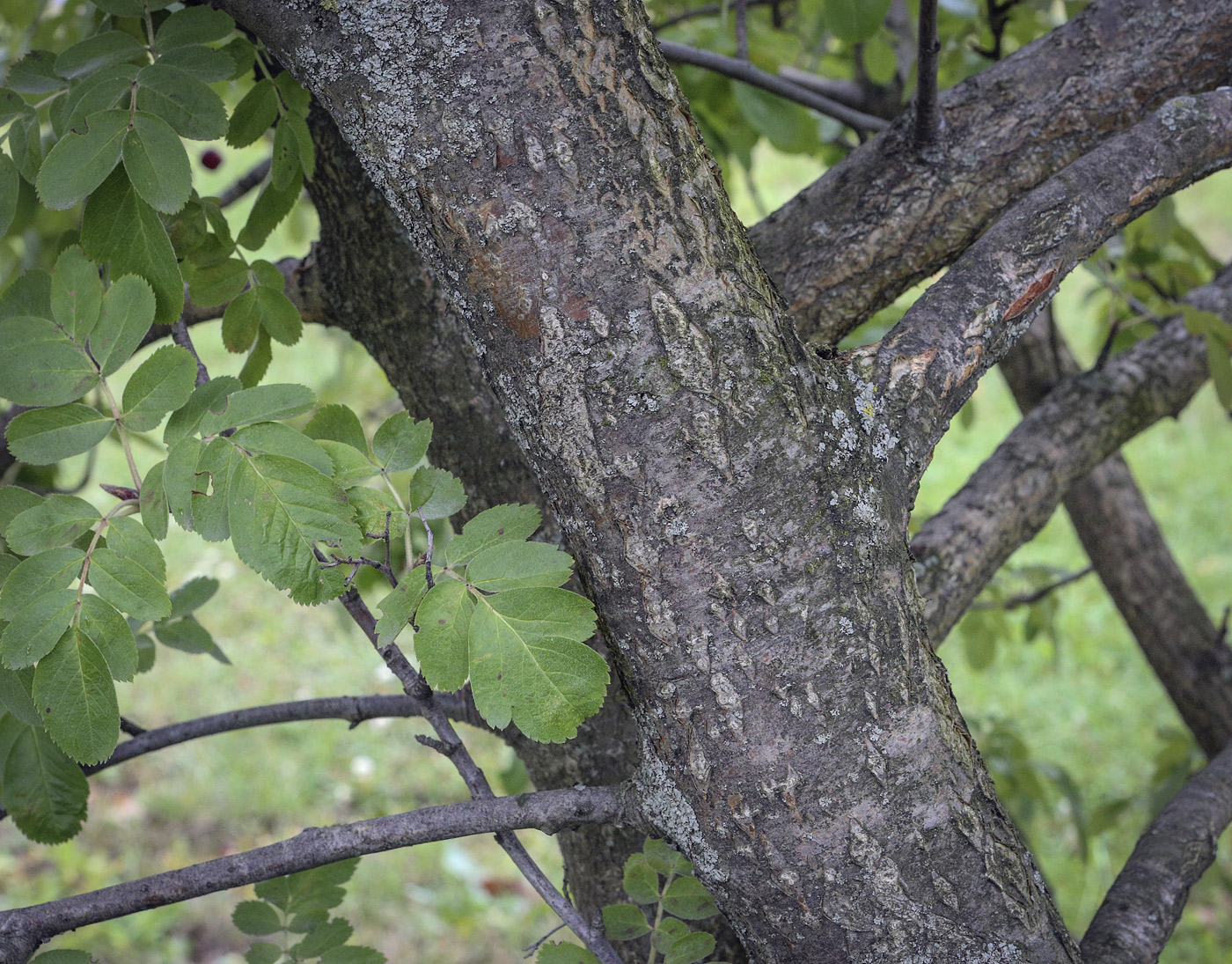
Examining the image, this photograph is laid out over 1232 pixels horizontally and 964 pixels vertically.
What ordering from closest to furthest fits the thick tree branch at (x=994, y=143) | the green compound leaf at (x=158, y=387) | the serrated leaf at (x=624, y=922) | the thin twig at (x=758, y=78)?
the green compound leaf at (x=158, y=387)
the serrated leaf at (x=624, y=922)
the thick tree branch at (x=994, y=143)
the thin twig at (x=758, y=78)

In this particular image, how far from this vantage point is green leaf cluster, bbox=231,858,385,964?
1.11m

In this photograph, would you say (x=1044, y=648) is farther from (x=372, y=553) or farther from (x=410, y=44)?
(x=410, y=44)

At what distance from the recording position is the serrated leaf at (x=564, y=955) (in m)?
0.99

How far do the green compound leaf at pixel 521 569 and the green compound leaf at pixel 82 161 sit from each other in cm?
56

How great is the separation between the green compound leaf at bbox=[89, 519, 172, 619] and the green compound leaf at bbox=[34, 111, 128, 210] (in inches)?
13.8

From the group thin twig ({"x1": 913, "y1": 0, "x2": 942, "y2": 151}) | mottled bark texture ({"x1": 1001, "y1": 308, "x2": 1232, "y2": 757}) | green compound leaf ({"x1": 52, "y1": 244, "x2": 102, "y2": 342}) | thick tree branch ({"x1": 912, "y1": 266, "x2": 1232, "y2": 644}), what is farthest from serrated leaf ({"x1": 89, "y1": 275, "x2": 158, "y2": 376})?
mottled bark texture ({"x1": 1001, "y1": 308, "x2": 1232, "y2": 757})

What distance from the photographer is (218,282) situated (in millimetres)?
1232

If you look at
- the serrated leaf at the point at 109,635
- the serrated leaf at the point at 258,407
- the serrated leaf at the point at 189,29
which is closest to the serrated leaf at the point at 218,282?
the serrated leaf at the point at 189,29

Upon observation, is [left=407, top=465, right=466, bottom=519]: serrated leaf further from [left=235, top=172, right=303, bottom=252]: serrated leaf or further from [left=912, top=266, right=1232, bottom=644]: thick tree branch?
[left=912, top=266, right=1232, bottom=644]: thick tree branch

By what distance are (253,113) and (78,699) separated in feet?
2.47

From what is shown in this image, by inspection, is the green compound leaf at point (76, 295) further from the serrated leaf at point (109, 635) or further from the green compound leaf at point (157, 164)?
the serrated leaf at point (109, 635)

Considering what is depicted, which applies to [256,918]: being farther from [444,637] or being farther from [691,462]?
[691,462]

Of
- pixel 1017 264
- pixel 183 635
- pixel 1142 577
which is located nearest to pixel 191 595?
pixel 183 635

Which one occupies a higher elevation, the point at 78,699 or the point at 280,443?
the point at 280,443
